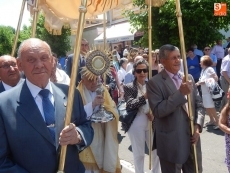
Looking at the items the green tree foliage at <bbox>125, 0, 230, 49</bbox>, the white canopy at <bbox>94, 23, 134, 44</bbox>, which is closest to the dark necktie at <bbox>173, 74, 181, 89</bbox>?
the green tree foliage at <bbox>125, 0, 230, 49</bbox>

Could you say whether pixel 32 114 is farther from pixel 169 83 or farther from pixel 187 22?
pixel 187 22

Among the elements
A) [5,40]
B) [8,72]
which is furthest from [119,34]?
[5,40]

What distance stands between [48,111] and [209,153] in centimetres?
426

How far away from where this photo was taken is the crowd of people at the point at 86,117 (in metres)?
1.97

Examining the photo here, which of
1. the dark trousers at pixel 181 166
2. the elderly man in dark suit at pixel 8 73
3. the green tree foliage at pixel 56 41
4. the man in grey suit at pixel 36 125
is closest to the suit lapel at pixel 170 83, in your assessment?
the dark trousers at pixel 181 166

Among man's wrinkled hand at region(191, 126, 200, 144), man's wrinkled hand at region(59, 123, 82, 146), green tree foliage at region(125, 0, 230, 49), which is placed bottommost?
man's wrinkled hand at region(191, 126, 200, 144)

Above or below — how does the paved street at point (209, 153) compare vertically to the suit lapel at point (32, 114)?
below

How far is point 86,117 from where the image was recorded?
240 centimetres

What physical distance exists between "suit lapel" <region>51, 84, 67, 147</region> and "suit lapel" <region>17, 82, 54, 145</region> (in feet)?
0.30

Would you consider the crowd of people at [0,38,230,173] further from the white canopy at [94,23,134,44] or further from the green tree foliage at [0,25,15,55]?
the green tree foliage at [0,25,15,55]

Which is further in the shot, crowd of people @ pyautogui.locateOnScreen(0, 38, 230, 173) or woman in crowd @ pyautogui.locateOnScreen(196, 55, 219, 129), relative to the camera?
woman in crowd @ pyautogui.locateOnScreen(196, 55, 219, 129)

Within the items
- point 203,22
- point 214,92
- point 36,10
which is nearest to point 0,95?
point 36,10

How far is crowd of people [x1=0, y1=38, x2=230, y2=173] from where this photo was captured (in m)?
1.97

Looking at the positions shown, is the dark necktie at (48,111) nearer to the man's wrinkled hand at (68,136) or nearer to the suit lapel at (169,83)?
the man's wrinkled hand at (68,136)
